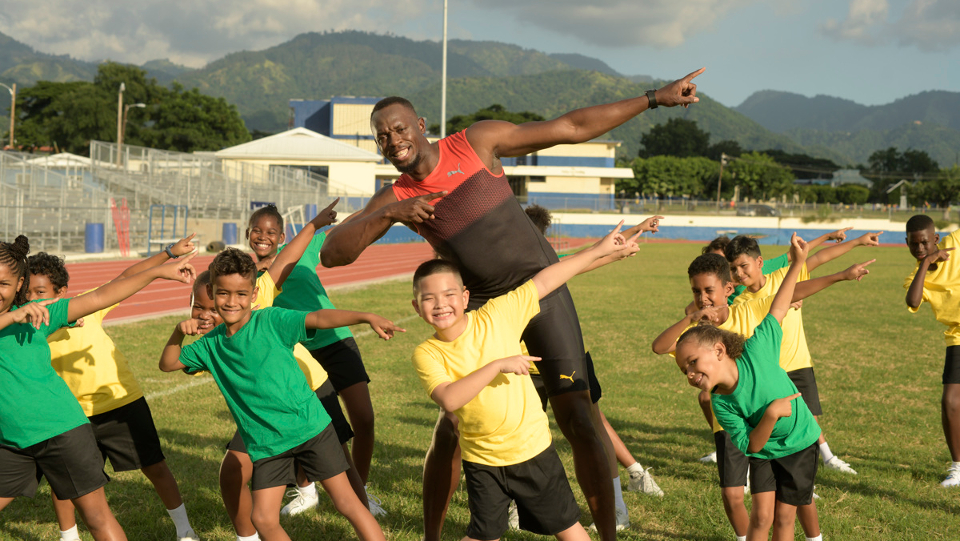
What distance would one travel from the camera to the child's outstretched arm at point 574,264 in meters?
3.13

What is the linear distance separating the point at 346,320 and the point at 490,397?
2.20 ft

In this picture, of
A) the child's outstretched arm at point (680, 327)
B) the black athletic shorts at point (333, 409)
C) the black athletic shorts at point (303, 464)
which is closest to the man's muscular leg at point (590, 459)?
the child's outstretched arm at point (680, 327)

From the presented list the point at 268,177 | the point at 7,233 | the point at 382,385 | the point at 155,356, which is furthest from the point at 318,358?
the point at 268,177

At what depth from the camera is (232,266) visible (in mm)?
3195

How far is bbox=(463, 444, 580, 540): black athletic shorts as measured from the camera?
116 inches

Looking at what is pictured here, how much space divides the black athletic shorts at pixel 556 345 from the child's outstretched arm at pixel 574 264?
21cm

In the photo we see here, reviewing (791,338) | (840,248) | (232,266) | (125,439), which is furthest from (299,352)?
(840,248)

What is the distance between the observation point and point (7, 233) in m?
21.2

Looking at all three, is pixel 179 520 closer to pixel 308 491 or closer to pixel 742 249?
pixel 308 491

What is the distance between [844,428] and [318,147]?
47032mm

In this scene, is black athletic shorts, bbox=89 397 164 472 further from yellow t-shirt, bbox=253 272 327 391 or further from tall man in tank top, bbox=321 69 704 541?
tall man in tank top, bbox=321 69 704 541

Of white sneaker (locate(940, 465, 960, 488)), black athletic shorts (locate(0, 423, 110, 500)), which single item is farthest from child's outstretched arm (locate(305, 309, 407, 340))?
white sneaker (locate(940, 465, 960, 488))

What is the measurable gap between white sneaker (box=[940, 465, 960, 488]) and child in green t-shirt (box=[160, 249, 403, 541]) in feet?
12.9

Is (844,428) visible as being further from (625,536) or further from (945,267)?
(625,536)
